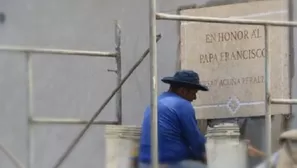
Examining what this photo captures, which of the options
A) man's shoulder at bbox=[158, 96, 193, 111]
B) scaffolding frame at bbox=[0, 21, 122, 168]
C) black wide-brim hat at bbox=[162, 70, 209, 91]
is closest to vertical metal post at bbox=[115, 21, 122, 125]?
scaffolding frame at bbox=[0, 21, 122, 168]

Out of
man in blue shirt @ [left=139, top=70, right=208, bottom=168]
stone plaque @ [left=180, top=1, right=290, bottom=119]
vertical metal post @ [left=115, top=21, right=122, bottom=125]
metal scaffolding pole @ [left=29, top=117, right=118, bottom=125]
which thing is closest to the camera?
man in blue shirt @ [left=139, top=70, right=208, bottom=168]

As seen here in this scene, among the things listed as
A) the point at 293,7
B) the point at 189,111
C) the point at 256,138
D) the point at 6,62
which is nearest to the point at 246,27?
the point at 293,7

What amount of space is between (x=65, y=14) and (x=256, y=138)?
2602mm

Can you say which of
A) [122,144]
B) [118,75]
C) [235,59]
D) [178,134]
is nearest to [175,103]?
[178,134]

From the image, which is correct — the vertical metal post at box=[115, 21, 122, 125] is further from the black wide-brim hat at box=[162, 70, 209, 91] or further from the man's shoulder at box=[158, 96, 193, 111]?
the man's shoulder at box=[158, 96, 193, 111]

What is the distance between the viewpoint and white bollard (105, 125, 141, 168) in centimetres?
725

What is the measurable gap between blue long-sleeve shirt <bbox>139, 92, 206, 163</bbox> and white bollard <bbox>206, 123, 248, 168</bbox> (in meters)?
0.22

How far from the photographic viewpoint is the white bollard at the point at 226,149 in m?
6.55

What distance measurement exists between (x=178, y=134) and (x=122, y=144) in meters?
0.93

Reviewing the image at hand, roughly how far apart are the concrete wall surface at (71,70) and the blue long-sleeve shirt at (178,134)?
5.18 ft

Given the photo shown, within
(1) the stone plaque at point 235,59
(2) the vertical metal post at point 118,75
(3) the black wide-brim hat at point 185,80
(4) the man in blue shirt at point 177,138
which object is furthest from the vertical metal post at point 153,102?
(2) the vertical metal post at point 118,75

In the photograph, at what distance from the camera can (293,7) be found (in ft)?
A: 24.6

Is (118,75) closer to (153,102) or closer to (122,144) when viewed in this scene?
(122,144)

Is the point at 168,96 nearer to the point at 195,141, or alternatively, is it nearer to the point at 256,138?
the point at 195,141
